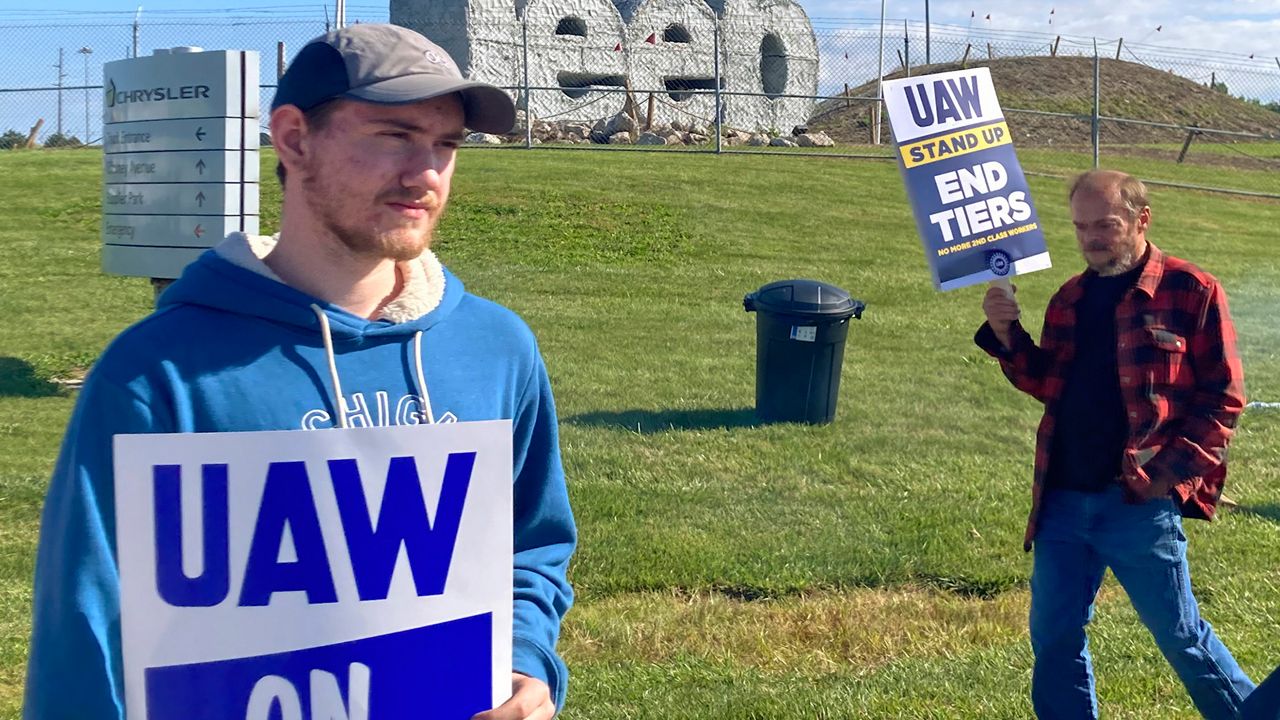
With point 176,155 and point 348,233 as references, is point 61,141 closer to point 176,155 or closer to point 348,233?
point 176,155

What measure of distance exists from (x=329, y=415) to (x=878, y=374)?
32.3ft

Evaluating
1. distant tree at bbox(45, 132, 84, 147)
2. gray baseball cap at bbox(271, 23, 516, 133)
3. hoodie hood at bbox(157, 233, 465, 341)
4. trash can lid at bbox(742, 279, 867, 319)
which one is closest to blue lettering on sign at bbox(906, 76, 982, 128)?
gray baseball cap at bbox(271, 23, 516, 133)

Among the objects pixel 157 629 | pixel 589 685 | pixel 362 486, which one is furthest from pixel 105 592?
pixel 589 685

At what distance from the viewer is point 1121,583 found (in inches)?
165

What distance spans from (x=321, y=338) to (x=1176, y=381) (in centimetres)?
310

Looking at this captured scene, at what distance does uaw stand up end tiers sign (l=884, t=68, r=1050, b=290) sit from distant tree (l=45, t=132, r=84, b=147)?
27.2 metres

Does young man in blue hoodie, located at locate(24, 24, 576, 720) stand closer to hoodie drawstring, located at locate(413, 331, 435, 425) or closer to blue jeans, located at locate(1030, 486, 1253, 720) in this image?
hoodie drawstring, located at locate(413, 331, 435, 425)

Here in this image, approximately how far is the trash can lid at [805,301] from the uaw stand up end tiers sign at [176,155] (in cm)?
359

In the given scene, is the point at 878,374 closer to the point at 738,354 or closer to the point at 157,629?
the point at 738,354

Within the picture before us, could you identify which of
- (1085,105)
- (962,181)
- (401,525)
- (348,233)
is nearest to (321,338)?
(348,233)

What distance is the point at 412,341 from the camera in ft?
6.92

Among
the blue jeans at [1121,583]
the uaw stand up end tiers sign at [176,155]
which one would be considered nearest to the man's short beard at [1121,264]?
the blue jeans at [1121,583]

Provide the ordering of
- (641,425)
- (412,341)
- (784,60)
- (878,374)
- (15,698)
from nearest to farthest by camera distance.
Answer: (412,341), (15,698), (641,425), (878,374), (784,60)

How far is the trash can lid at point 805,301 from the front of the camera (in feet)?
30.6
